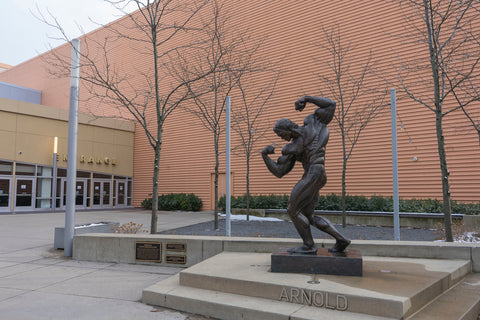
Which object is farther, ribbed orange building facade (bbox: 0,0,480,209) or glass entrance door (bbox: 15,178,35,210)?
glass entrance door (bbox: 15,178,35,210)

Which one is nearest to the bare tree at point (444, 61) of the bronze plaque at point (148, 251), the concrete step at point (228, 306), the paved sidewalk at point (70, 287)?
the concrete step at point (228, 306)

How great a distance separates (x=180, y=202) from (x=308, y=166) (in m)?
19.3

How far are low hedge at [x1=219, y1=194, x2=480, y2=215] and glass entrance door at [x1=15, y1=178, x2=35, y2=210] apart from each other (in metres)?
13.6

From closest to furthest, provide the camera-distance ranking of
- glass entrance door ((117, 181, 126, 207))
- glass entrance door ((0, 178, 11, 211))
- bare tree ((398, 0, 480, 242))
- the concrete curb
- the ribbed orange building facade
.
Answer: the concrete curb → bare tree ((398, 0, 480, 242)) → the ribbed orange building facade → glass entrance door ((0, 178, 11, 211)) → glass entrance door ((117, 181, 126, 207))

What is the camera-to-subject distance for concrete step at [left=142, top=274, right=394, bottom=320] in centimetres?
373

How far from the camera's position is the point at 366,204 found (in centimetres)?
1614

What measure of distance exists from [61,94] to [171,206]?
19762mm

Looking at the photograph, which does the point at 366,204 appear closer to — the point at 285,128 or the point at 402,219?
the point at 402,219

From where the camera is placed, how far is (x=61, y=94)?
35656 millimetres

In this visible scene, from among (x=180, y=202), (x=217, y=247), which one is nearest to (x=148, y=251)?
(x=217, y=247)

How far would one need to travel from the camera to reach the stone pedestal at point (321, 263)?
461 cm

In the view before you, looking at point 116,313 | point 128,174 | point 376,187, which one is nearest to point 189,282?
point 116,313

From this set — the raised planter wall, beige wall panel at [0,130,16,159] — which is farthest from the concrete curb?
beige wall panel at [0,130,16,159]

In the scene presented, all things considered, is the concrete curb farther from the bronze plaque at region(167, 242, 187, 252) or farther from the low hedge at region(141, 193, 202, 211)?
the low hedge at region(141, 193, 202, 211)
